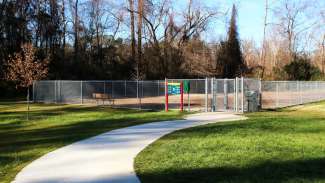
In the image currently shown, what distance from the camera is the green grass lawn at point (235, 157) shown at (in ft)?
29.5

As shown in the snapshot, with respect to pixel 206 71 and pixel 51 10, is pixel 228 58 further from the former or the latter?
pixel 51 10

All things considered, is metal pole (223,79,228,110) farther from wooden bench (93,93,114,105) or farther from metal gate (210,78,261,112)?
wooden bench (93,93,114,105)

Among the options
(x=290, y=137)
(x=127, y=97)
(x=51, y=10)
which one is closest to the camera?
(x=290, y=137)

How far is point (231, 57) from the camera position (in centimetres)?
7706

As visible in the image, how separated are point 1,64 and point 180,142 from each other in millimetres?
42691

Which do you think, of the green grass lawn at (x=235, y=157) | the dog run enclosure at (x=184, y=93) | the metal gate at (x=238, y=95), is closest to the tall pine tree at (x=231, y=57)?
the dog run enclosure at (x=184, y=93)

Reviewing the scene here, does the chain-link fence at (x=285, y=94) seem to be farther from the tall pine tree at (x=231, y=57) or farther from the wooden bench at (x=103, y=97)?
the tall pine tree at (x=231, y=57)

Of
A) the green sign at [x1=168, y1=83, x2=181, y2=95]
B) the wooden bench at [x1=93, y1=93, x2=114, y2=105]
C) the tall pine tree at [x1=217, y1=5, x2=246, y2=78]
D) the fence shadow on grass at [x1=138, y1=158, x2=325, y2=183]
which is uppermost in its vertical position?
the tall pine tree at [x1=217, y1=5, x2=246, y2=78]

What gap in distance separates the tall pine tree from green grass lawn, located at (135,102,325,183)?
59.4 metres

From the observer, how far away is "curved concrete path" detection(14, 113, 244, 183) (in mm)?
9091

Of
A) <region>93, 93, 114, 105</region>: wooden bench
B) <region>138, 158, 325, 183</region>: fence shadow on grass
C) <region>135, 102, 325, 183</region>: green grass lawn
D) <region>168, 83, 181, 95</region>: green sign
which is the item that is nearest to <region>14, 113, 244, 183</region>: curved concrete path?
<region>135, 102, 325, 183</region>: green grass lawn

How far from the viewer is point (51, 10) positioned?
209 feet

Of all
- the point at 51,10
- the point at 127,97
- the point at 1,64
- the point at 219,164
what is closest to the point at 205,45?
the point at 51,10

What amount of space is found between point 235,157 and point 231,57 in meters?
66.9
